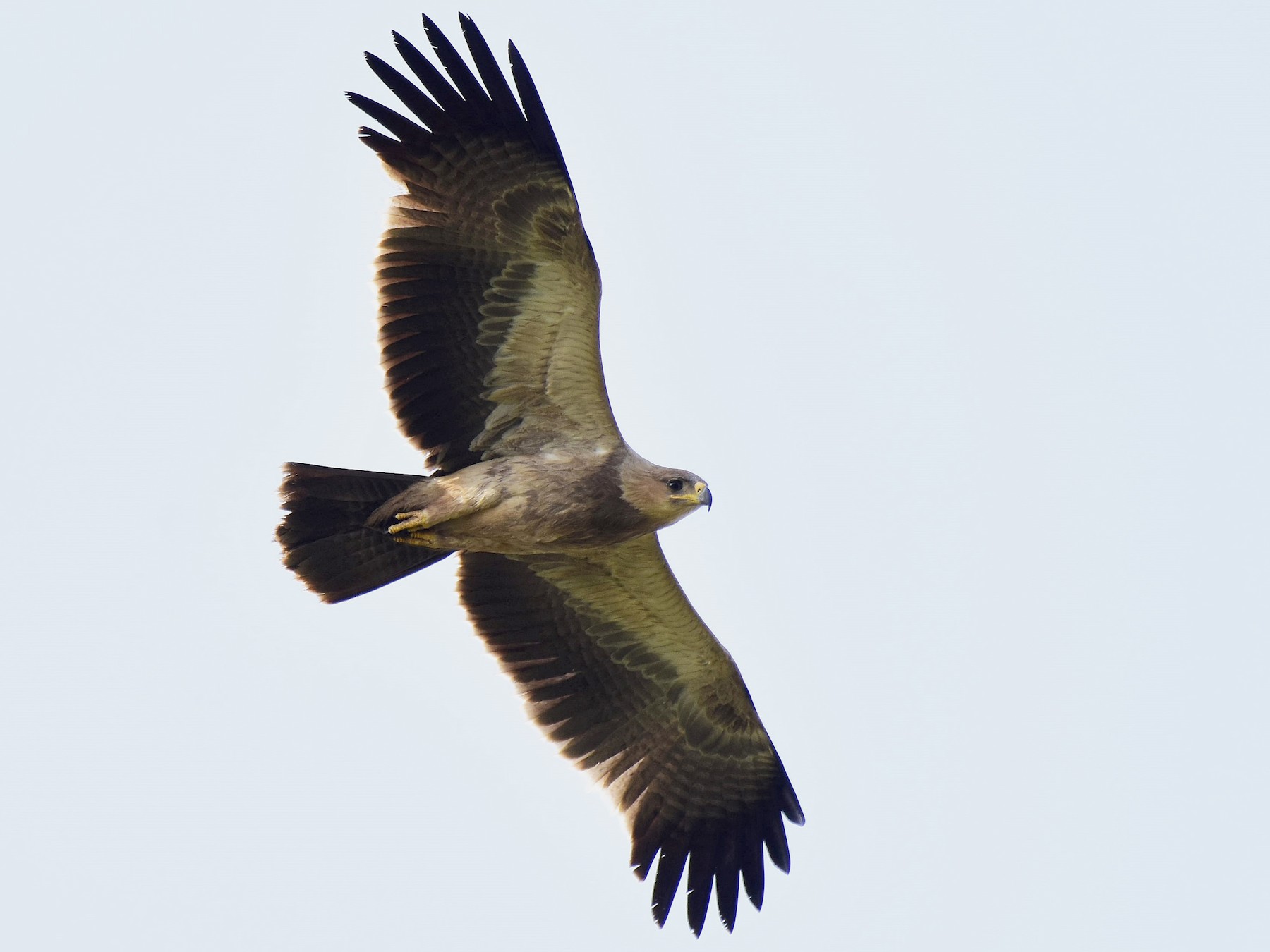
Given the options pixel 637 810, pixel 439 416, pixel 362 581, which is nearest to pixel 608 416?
pixel 439 416

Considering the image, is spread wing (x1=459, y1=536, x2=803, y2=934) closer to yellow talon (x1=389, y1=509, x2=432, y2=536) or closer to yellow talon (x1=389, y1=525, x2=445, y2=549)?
yellow talon (x1=389, y1=525, x2=445, y2=549)

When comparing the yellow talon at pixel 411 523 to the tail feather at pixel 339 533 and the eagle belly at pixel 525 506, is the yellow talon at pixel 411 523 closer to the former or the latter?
the eagle belly at pixel 525 506

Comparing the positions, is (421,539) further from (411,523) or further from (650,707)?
(650,707)

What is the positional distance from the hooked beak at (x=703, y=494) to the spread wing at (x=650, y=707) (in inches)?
33.9

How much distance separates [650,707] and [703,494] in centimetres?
197

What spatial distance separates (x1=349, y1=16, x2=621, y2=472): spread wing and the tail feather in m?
0.44

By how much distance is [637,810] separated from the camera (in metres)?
11.6

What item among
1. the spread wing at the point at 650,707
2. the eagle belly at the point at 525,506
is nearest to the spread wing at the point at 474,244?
the eagle belly at the point at 525,506

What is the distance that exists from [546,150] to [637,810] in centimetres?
437

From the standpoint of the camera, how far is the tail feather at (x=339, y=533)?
10477 millimetres

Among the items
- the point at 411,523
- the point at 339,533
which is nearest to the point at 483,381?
the point at 411,523

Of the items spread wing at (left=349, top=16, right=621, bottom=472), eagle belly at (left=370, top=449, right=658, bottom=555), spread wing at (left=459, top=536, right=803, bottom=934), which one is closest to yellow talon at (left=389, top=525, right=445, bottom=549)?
eagle belly at (left=370, top=449, right=658, bottom=555)

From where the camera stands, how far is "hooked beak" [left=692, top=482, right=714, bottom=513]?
412 inches

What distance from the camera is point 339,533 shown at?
34.7 feet
